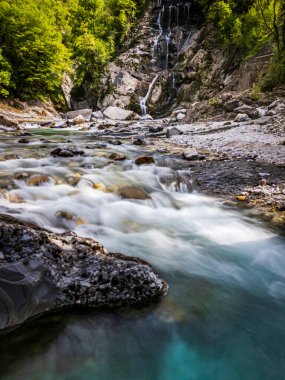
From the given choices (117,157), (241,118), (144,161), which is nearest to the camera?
(144,161)

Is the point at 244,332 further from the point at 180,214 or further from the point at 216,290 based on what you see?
the point at 180,214

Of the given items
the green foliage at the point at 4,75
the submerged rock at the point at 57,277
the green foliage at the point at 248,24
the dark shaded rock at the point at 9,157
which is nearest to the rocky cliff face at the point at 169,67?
the green foliage at the point at 248,24

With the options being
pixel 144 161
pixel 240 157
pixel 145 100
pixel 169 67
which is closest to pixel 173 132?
pixel 240 157

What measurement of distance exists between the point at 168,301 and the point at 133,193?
11.1ft

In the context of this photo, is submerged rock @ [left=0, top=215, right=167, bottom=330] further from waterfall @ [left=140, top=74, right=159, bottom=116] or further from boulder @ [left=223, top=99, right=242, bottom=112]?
Answer: waterfall @ [left=140, top=74, right=159, bottom=116]

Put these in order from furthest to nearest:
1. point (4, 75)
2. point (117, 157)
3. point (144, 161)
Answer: point (4, 75), point (117, 157), point (144, 161)

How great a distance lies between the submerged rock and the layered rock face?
28.1 meters

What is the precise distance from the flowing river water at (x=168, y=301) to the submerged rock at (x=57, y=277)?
10 centimetres

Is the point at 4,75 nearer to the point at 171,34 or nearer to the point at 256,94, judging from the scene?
the point at 256,94

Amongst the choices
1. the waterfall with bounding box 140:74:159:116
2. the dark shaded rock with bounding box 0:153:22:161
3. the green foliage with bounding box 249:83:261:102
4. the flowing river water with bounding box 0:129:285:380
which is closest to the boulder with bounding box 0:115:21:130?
the dark shaded rock with bounding box 0:153:22:161

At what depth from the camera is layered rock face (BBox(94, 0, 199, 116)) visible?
100 ft

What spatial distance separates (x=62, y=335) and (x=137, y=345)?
54cm

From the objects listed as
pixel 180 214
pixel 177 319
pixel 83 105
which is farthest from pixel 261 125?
pixel 83 105

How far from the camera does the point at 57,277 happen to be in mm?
2148
